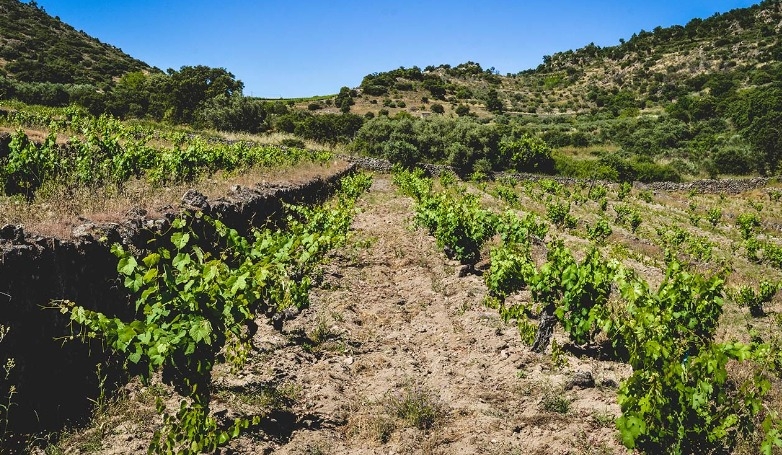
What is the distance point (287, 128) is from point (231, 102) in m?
6.92

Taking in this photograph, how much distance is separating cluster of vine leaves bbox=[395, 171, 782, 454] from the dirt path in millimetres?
644

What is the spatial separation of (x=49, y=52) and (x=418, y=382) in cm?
7413

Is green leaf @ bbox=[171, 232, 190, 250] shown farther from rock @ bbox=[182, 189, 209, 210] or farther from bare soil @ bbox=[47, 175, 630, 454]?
rock @ bbox=[182, 189, 209, 210]

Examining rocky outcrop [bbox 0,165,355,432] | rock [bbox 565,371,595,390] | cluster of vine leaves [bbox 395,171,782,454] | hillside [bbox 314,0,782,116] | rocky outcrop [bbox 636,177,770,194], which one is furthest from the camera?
hillside [bbox 314,0,782,116]

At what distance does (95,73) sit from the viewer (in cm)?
5962

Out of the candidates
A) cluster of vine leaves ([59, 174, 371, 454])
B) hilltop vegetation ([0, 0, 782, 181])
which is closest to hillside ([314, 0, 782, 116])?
hilltop vegetation ([0, 0, 782, 181])

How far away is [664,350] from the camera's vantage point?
4.26 meters

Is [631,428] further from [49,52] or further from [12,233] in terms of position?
[49,52]

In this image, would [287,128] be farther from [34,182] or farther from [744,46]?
[744,46]

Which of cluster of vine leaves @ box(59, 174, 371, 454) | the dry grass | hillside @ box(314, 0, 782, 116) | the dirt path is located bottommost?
the dirt path

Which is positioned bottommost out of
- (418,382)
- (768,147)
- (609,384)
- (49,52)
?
(418,382)

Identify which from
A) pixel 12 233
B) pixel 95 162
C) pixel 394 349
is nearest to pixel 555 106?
pixel 95 162

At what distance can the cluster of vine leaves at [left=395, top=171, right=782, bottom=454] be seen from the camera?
4.03 meters

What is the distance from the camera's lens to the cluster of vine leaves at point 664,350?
13.2ft
